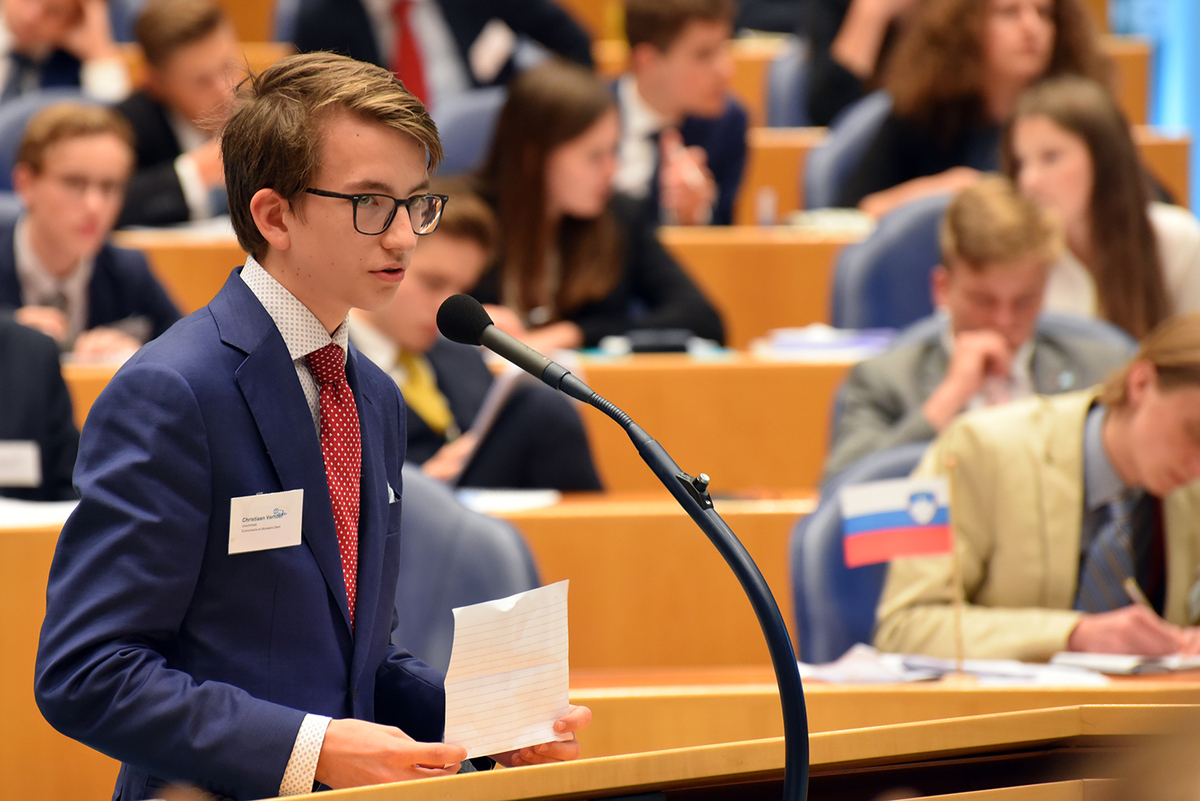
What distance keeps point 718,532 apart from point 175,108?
3.82m

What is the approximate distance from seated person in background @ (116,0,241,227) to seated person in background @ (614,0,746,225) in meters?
1.30

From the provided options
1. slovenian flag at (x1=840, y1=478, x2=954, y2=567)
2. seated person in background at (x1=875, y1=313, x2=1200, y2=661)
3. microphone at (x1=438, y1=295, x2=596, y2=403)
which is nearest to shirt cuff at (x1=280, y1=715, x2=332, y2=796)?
microphone at (x1=438, y1=295, x2=596, y2=403)

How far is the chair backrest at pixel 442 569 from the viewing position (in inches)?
91.0

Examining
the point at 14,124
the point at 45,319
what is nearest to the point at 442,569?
the point at 45,319

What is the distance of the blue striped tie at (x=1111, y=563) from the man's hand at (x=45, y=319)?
236 centimetres

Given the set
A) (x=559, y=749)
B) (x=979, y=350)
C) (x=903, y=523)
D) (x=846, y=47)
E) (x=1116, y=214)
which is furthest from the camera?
(x=846, y=47)

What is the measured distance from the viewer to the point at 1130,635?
2.29 metres

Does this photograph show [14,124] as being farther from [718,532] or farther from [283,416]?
[718,532]

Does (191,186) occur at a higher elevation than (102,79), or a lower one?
lower

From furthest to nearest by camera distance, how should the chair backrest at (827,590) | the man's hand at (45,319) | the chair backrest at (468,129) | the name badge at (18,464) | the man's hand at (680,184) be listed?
the man's hand at (680,184)
the chair backrest at (468,129)
the man's hand at (45,319)
the name badge at (18,464)
the chair backrest at (827,590)

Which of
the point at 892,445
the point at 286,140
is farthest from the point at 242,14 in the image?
the point at 286,140

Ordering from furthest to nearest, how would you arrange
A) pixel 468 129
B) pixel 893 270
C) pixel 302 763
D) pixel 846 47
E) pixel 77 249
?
pixel 846 47, pixel 468 129, pixel 893 270, pixel 77 249, pixel 302 763

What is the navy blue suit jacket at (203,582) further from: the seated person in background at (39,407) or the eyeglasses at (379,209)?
the seated person in background at (39,407)

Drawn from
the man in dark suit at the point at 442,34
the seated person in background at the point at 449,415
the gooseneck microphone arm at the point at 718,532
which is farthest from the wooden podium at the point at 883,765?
the man in dark suit at the point at 442,34
